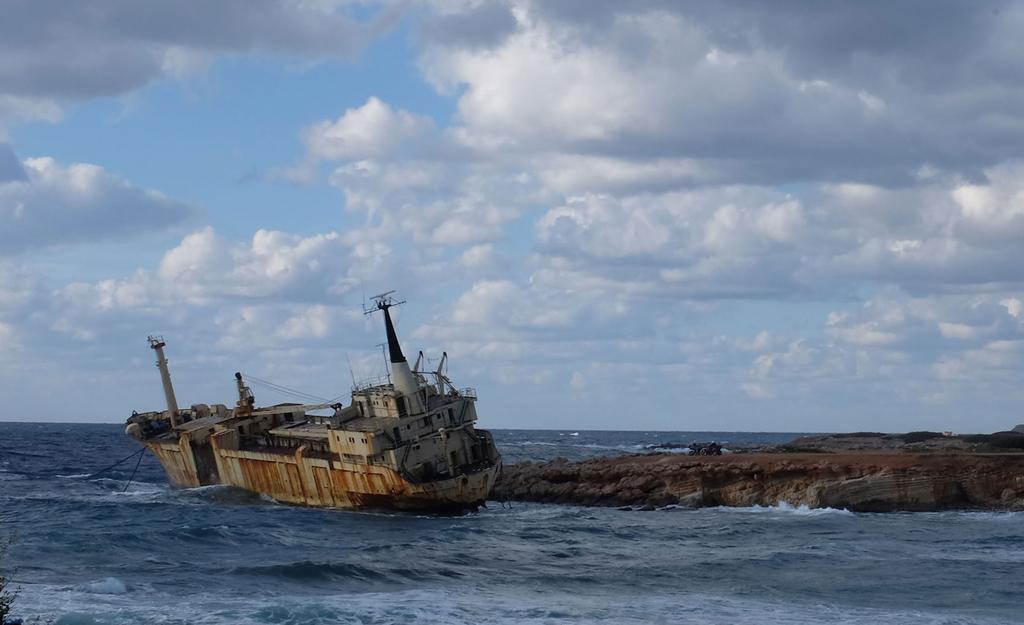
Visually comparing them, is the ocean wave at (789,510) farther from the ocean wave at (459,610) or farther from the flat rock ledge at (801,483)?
the ocean wave at (459,610)

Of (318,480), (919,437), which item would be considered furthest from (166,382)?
(919,437)

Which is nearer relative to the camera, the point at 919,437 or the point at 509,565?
the point at 509,565

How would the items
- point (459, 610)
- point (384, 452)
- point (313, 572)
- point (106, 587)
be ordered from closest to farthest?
1. point (459, 610)
2. point (106, 587)
3. point (313, 572)
4. point (384, 452)

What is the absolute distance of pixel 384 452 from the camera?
1687 inches

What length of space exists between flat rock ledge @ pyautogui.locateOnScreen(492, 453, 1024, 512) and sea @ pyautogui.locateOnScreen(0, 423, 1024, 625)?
1.01 meters

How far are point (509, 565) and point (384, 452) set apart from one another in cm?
1202

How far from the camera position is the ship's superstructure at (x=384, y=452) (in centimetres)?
4306

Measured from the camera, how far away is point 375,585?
93.8 feet

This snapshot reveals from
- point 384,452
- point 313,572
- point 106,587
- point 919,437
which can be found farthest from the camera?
point 919,437

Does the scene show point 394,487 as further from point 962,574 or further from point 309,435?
point 962,574

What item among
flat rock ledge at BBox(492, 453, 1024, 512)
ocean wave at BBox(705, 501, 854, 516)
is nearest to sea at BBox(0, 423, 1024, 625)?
ocean wave at BBox(705, 501, 854, 516)

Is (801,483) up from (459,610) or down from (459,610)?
→ down

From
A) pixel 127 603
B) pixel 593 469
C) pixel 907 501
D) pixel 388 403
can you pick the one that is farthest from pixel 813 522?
pixel 127 603

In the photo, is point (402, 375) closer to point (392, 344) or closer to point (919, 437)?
point (392, 344)
